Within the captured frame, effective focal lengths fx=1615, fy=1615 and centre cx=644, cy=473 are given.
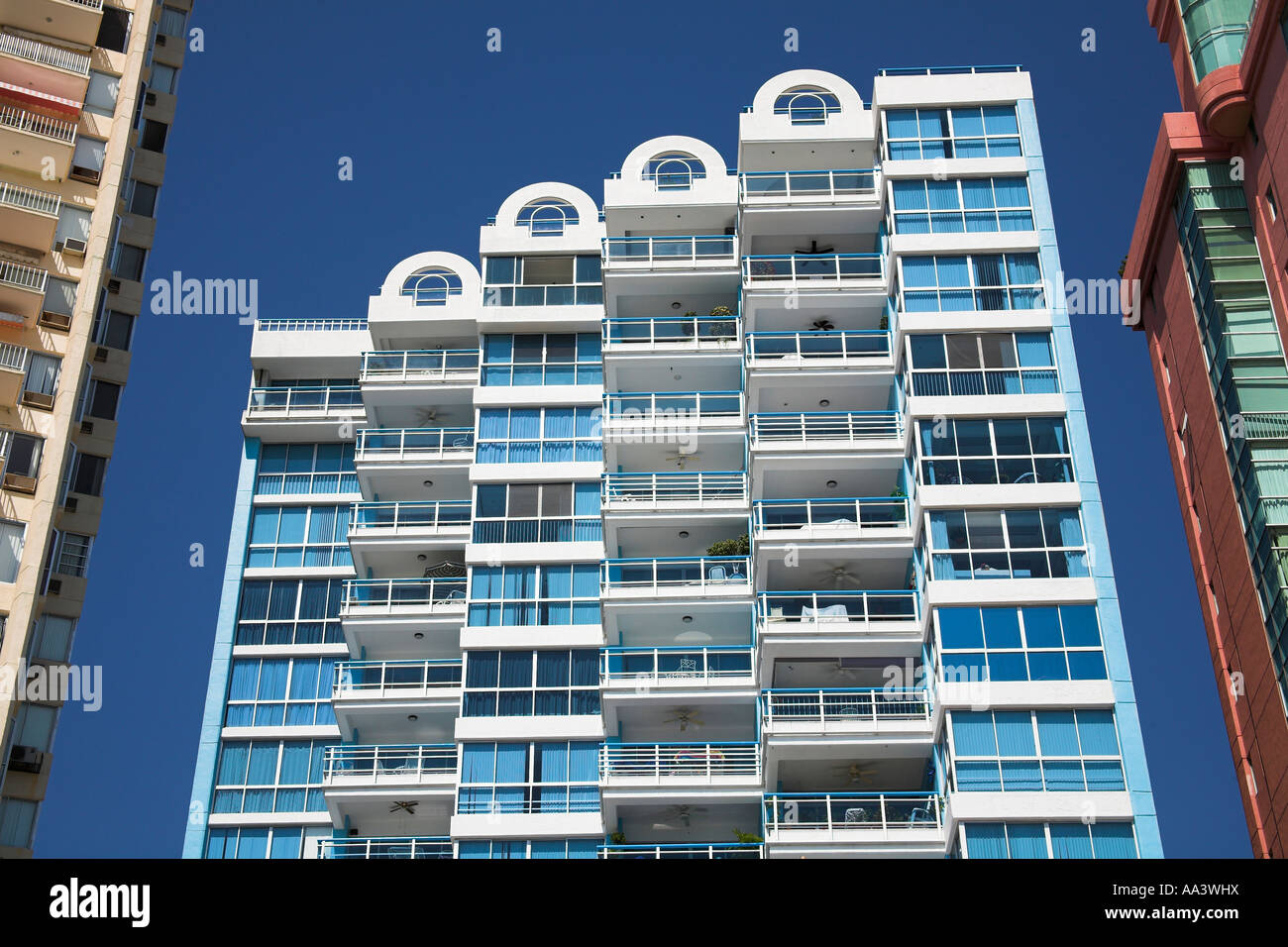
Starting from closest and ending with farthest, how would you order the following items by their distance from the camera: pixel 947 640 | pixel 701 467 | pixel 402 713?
1. pixel 947 640
2. pixel 402 713
3. pixel 701 467

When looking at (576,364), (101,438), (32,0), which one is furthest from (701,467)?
(32,0)

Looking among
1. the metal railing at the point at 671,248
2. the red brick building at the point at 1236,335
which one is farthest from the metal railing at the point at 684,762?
the metal railing at the point at 671,248

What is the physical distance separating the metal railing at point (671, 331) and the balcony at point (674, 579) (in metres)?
8.46

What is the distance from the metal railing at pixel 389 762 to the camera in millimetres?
47219

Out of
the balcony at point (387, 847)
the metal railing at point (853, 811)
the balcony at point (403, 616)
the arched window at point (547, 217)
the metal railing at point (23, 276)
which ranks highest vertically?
the arched window at point (547, 217)

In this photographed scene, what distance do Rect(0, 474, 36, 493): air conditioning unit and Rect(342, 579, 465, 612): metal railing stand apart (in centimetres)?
1047

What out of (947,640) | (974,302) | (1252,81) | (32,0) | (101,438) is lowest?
(947,640)

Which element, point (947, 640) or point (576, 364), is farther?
point (576, 364)

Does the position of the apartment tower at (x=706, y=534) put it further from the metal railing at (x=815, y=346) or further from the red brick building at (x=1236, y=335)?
the red brick building at (x=1236, y=335)

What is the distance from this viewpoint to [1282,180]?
43688mm

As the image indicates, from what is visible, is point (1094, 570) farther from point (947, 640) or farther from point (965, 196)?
point (965, 196)

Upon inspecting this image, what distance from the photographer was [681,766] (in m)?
45.0

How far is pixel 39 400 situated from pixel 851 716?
23.8 meters
